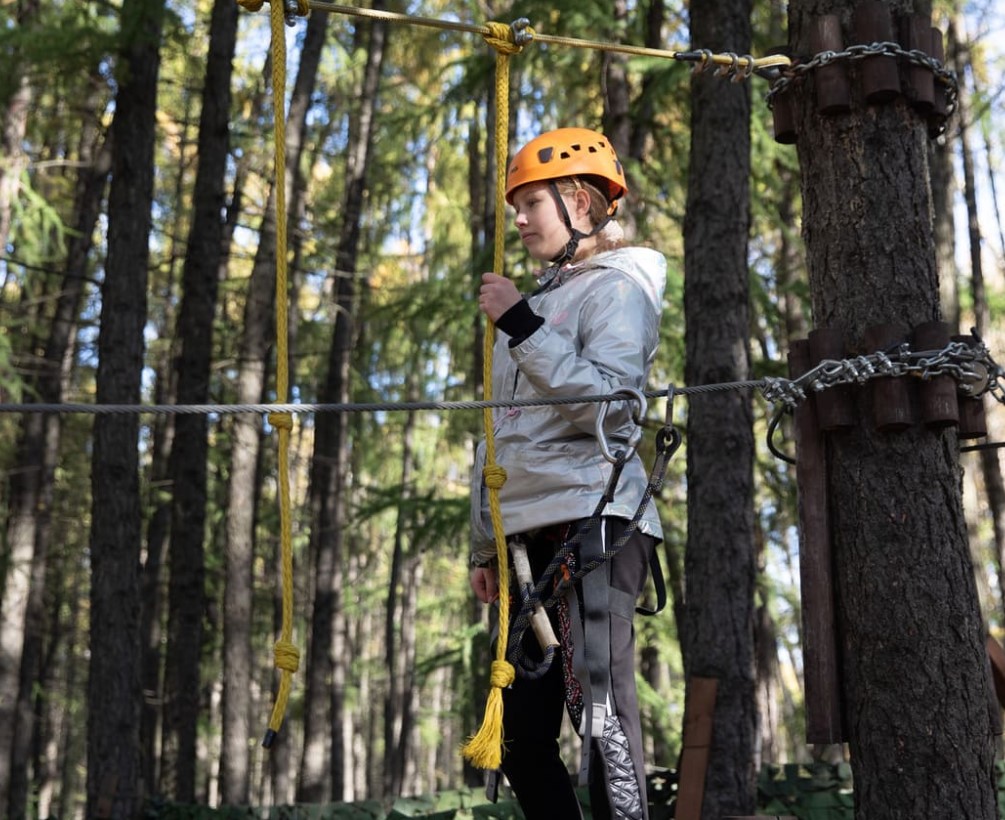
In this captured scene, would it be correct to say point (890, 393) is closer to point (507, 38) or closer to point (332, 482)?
point (507, 38)

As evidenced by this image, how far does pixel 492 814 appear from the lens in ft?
21.4

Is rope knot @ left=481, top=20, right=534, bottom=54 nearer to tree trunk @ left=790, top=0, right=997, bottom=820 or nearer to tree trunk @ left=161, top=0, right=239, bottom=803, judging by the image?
tree trunk @ left=790, top=0, right=997, bottom=820

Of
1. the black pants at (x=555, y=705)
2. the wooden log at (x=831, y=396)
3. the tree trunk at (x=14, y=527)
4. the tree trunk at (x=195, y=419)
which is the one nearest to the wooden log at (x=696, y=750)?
the black pants at (x=555, y=705)

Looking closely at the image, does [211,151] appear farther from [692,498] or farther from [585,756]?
[585,756]

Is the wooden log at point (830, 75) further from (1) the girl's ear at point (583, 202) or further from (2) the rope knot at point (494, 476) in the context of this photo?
(2) the rope knot at point (494, 476)

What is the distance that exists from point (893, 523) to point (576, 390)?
845 mm

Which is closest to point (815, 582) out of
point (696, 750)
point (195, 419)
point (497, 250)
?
point (497, 250)

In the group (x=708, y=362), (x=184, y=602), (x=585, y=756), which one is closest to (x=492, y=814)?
(x=708, y=362)

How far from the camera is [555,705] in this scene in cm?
319

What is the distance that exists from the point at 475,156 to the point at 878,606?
13.5 meters

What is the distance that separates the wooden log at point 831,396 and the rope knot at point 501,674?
3.27 ft

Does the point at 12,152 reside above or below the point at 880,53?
above

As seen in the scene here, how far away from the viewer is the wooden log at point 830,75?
3178mm

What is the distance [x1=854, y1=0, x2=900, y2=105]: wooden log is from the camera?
3.13 metres
